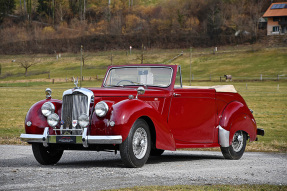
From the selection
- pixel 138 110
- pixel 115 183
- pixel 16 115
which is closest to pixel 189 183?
pixel 115 183

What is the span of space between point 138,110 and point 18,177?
7.89 ft

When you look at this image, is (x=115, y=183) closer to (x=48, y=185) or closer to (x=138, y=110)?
(x=48, y=185)

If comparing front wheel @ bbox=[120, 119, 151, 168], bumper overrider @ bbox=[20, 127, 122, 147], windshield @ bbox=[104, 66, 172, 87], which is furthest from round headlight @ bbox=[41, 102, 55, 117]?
windshield @ bbox=[104, 66, 172, 87]

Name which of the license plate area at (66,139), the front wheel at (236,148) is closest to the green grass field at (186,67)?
the front wheel at (236,148)

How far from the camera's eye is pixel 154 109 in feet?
31.7

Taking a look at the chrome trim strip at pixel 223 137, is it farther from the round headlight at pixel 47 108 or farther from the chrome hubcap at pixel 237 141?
the round headlight at pixel 47 108

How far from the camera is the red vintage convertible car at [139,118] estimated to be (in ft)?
29.9

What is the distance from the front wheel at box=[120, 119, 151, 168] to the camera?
9008mm

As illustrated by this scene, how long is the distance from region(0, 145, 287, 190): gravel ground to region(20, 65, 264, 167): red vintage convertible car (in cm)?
38

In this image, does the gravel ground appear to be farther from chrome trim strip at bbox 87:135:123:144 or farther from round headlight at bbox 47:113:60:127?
round headlight at bbox 47:113:60:127

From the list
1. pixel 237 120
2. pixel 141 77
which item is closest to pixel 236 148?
pixel 237 120

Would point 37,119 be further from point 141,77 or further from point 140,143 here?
point 141,77

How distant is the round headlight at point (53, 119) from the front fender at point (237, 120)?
3752 millimetres

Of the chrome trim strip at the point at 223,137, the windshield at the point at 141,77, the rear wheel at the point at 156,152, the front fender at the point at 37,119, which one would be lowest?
the rear wheel at the point at 156,152
